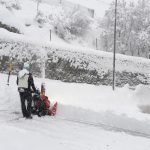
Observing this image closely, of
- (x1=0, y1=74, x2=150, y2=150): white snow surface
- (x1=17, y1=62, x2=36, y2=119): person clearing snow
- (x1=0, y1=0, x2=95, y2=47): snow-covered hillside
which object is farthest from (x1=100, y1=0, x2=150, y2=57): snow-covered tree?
(x1=17, y1=62, x2=36, y2=119): person clearing snow

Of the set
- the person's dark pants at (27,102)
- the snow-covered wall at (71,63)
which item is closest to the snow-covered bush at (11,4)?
the snow-covered wall at (71,63)

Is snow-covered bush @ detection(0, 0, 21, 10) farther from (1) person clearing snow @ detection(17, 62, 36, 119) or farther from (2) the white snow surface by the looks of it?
(1) person clearing snow @ detection(17, 62, 36, 119)

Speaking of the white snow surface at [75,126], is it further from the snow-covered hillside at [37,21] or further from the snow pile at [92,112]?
the snow-covered hillside at [37,21]

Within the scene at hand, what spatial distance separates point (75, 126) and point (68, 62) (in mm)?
10316

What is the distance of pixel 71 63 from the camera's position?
74.0ft

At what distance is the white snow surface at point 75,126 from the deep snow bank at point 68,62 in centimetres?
357

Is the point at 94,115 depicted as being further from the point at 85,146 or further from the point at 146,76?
the point at 146,76

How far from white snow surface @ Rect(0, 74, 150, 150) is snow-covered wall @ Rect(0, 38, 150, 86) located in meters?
3.55

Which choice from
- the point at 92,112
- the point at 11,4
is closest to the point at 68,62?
the point at 92,112

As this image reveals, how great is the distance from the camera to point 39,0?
4384cm

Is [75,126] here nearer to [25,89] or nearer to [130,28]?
[25,89]

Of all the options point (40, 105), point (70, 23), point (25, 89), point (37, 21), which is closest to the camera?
point (25, 89)

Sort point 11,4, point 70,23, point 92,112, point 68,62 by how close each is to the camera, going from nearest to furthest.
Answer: point 92,112
point 68,62
point 11,4
point 70,23

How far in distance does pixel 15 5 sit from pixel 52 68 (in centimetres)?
1691
